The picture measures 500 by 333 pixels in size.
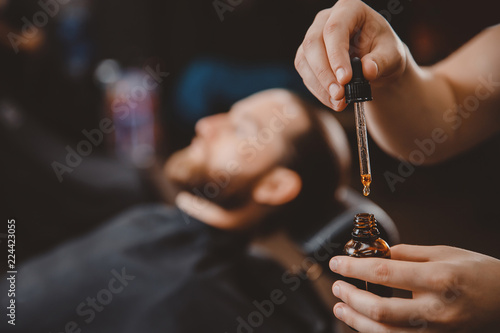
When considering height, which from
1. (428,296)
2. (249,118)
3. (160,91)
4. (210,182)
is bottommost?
(428,296)

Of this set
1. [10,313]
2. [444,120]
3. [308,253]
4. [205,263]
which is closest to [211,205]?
[205,263]

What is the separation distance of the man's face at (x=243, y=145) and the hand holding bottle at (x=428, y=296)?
599 millimetres

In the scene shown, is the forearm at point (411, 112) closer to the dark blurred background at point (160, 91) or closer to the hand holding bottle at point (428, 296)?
the dark blurred background at point (160, 91)

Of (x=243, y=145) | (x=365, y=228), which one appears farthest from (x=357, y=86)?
(x=243, y=145)

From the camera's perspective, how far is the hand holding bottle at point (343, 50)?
21.2 inches

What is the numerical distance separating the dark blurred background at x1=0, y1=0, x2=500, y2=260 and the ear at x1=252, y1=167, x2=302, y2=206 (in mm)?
168

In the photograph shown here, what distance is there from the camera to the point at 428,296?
1.70 feet

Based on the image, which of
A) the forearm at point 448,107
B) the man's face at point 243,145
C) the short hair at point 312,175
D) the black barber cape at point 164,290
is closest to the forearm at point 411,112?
the forearm at point 448,107

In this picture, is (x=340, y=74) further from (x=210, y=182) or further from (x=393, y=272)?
(x=210, y=182)

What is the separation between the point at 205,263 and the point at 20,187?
74 cm

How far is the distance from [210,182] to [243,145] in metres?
0.16

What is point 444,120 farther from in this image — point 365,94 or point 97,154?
point 97,154

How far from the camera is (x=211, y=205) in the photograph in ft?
4.02

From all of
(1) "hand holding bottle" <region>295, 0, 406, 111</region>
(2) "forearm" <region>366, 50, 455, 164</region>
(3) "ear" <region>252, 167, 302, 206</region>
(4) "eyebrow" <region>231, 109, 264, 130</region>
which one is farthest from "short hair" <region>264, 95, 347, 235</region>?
(1) "hand holding bottle" <region>295, 0, 406, 111</region>
